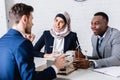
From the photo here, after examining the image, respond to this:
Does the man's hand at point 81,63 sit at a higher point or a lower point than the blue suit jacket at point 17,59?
lower

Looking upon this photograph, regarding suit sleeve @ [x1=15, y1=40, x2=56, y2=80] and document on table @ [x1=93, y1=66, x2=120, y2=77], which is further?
document on table @ [x1=93, y1=66, x2=120, y2=77]

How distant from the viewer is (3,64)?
167 cm

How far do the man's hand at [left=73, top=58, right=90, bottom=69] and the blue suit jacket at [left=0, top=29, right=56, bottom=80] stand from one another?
1.82 feet

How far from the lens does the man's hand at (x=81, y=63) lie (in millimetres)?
2213

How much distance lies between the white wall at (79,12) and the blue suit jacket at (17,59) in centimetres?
228

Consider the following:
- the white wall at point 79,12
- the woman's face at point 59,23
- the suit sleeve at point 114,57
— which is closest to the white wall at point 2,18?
the white wall at point 79,12

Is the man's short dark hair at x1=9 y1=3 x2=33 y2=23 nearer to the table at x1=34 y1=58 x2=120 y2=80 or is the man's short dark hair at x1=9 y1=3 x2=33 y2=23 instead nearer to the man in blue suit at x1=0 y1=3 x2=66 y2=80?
the man in blue suit at x1=0 y1=3 x2=66 y2=80

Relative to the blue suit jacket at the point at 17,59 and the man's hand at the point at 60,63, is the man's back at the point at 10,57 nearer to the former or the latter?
the blue suit jacket at the point at 17,59

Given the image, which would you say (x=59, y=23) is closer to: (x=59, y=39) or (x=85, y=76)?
(x=59, y=39)

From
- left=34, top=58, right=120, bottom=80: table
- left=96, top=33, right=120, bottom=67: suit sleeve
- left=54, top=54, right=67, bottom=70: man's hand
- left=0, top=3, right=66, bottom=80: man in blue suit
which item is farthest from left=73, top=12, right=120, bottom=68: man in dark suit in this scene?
left=0, top=3, right=66, bottom=80: man in blue suit

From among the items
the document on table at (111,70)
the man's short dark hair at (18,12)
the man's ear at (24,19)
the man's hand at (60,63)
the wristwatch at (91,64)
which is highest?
the man's short dark hair at (18,12)

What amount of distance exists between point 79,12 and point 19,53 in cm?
246

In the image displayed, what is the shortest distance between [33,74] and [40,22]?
9.01 feet

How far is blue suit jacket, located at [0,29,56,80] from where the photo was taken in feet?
5.21
